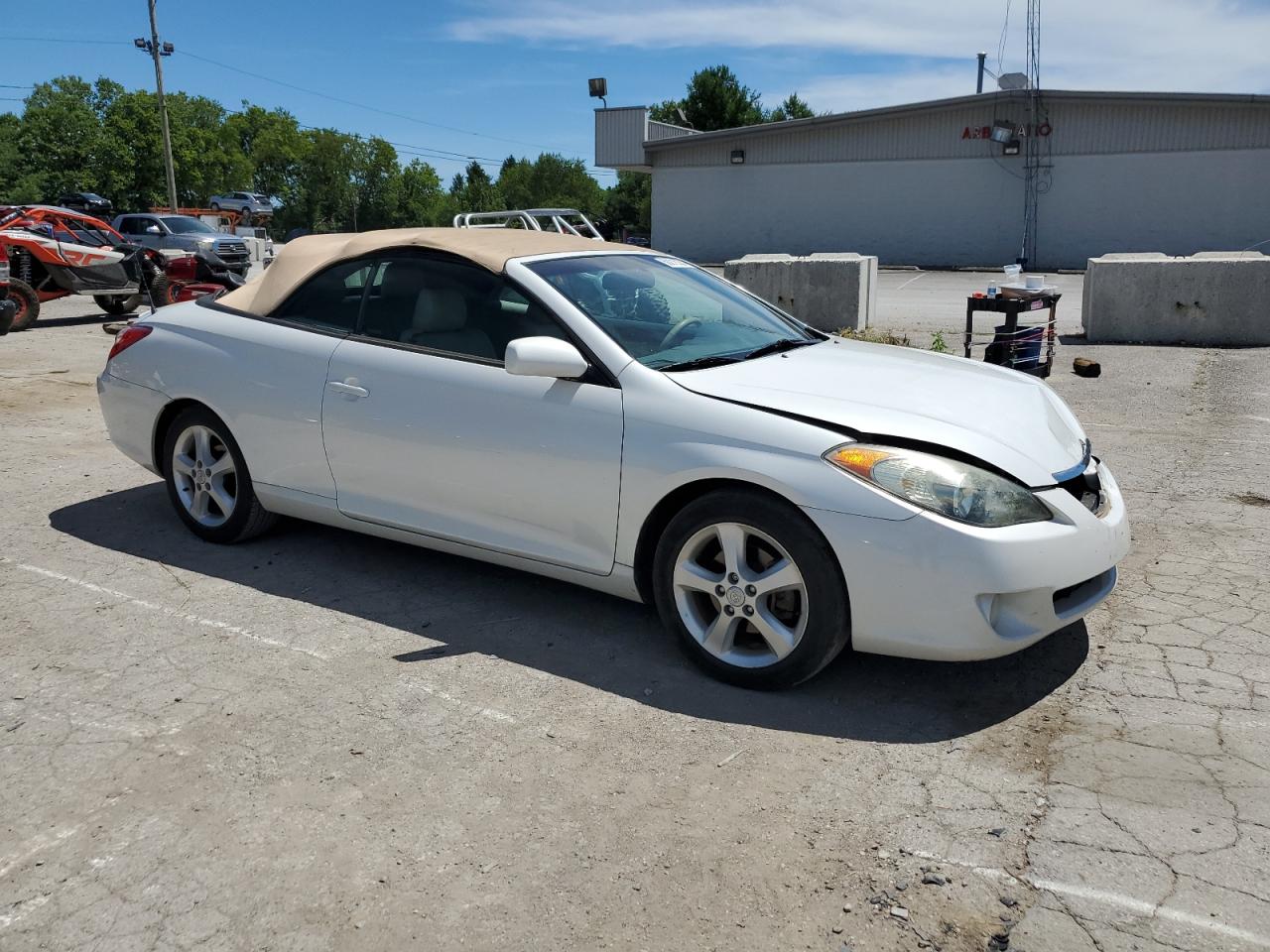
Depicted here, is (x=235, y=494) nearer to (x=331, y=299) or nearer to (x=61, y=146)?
(x=331, y=299)

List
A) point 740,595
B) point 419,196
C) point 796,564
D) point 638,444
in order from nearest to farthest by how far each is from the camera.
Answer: point 796,564 < point 740,595 < point 638,444 < point 419,196

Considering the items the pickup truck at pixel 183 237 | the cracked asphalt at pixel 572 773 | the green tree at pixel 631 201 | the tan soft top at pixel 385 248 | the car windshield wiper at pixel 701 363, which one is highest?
the green tree at pixel 631 201

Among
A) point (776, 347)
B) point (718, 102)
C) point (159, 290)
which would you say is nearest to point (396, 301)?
point (776, 347)

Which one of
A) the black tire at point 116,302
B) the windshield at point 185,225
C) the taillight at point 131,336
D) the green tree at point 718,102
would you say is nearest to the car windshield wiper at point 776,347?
the taillight at point 131,336

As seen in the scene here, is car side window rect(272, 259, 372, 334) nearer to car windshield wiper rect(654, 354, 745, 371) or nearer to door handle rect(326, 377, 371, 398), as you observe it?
door handle rect(326, 377, 371, 398)

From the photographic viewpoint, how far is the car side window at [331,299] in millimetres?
5094

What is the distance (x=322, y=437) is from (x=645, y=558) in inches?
66.8

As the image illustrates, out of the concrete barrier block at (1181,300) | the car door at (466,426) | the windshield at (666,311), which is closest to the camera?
the car door at (466,426)

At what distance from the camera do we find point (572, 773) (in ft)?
11.3

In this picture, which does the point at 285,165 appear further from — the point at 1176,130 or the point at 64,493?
the point at 64,493

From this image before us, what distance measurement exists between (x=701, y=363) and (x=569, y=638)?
3.98 ft

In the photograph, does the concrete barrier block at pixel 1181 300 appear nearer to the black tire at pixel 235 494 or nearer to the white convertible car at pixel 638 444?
the white convertible car at pixel 638 444

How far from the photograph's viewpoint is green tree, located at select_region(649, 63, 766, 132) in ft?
244

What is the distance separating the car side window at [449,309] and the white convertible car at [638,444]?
11 millimetres
